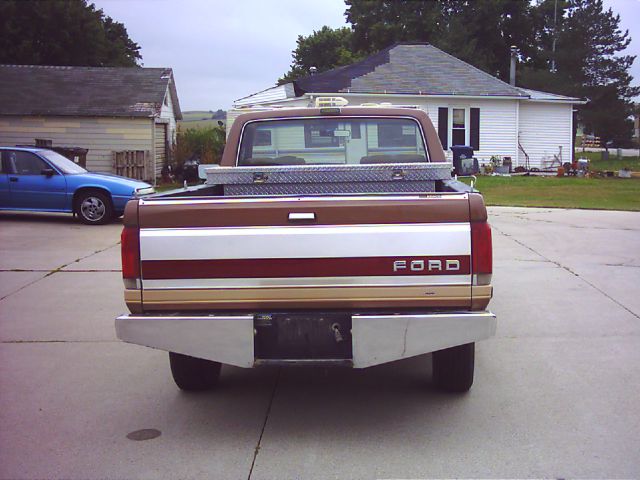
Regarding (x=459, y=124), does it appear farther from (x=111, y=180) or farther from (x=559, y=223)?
(x=111, y=180)

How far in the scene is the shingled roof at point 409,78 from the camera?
89.2 feet

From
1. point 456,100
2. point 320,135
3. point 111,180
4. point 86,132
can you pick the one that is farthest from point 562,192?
point 320,135

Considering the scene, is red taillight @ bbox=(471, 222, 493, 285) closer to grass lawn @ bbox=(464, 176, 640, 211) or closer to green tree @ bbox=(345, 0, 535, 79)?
grass lawn @ bbox=(464, 176, 640, 211)

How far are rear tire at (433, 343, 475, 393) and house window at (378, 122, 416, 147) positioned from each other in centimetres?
213

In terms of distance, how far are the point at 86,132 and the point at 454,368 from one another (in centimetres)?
2214

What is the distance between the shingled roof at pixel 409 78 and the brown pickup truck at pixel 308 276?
74.2 feet

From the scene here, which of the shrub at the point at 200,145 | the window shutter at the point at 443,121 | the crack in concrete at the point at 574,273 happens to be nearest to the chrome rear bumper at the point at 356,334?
the crack in concrete at the point at 574,273

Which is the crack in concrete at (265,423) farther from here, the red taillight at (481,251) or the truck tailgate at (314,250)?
the red taillight at (481,251)

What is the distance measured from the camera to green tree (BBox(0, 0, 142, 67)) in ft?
120

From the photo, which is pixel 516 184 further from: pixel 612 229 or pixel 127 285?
pixel 127 285

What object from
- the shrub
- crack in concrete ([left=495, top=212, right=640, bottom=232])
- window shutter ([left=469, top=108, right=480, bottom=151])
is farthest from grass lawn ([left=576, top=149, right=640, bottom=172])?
crack in concrete ([left=495, top=212, right=640, bottom=232])

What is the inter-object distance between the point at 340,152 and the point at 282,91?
77.3ft

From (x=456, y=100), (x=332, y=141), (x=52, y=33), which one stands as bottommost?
(x=332, y=141)

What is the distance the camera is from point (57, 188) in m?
14.7
